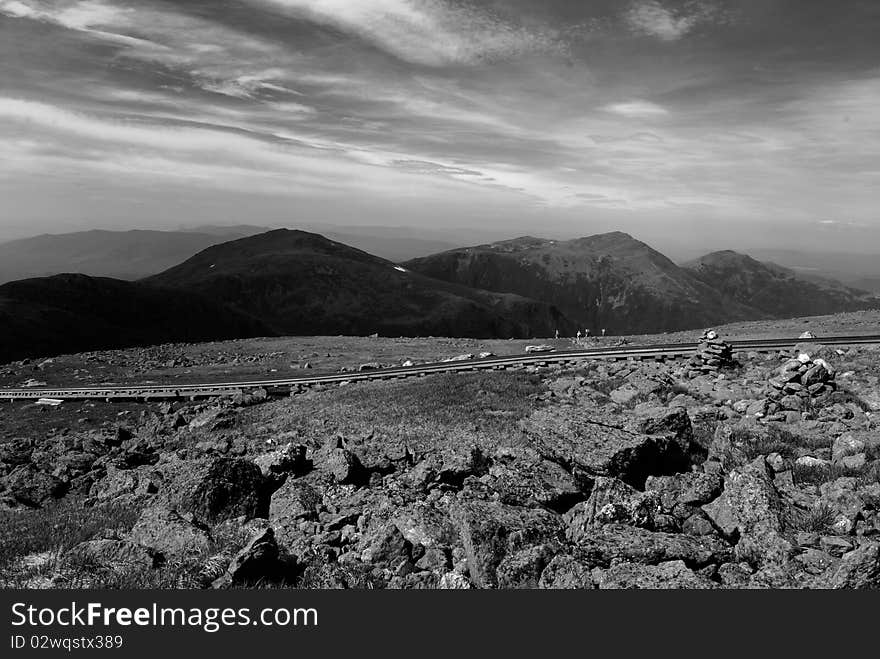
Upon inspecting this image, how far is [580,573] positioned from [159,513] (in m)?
9.89

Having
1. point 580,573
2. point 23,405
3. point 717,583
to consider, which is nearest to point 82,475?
point 580,573

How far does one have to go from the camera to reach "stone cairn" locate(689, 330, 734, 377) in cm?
2597

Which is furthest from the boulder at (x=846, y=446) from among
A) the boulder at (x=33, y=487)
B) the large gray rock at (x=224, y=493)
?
the boulder at (x=33, y=487)

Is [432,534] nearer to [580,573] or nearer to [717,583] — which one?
[580,573]

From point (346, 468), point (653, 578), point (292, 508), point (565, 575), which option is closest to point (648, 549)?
point (653, 578)

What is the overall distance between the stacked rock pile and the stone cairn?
17.8ft

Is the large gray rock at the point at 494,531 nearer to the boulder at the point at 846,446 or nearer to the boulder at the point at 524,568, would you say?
the boulder at the point at 524,568

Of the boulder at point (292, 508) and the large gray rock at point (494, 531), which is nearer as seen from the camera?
the large gray rock at point (494, 531)

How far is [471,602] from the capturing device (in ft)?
23.5

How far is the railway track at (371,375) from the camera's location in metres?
32.0

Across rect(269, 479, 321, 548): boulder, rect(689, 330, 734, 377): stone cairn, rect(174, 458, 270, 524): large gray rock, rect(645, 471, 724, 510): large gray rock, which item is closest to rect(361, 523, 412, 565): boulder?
rect(269, 479, 321, 548): boulder

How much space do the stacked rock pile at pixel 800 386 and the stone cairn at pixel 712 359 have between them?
542 centimetres

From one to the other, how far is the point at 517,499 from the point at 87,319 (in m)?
184

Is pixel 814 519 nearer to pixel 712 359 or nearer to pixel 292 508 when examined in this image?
pixel 292 508
